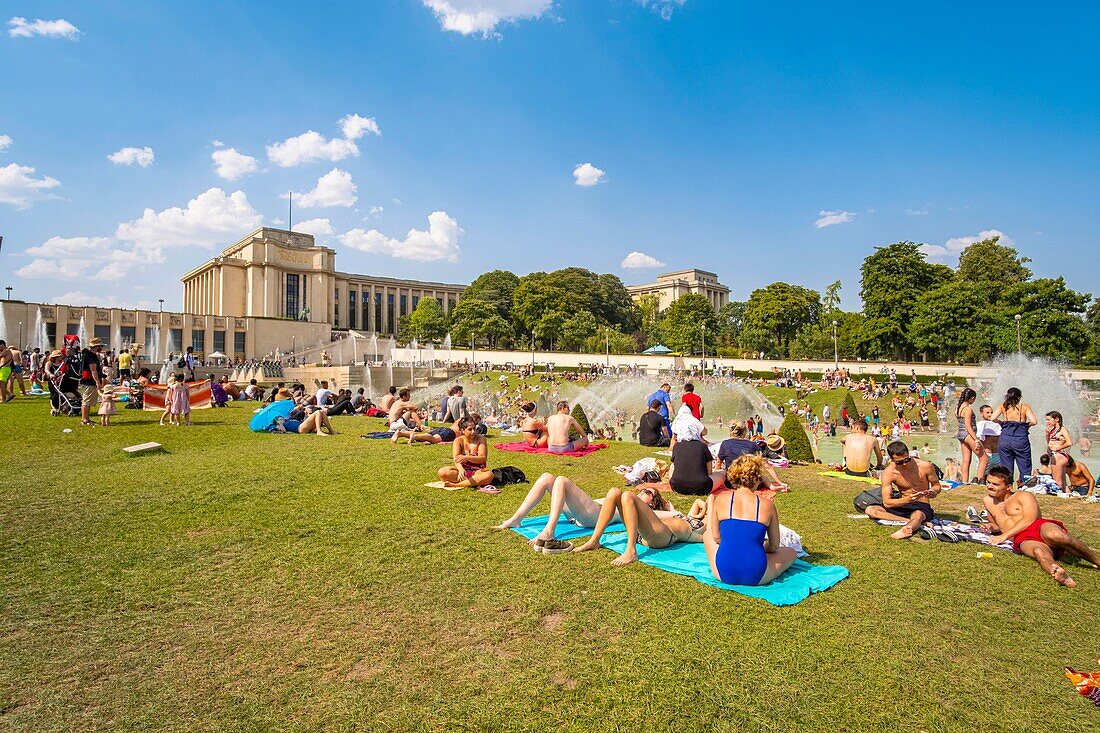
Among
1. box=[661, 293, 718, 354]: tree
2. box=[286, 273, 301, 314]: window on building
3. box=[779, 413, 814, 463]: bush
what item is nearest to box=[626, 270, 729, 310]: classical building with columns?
box=[661, 293, 718, 354]: tree

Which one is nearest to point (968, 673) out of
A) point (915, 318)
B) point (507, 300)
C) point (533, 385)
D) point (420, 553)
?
point (420, 553)

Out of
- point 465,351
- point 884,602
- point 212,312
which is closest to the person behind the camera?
point 884,602

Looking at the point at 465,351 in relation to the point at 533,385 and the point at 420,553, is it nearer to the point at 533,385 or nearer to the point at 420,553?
the point at 533,385

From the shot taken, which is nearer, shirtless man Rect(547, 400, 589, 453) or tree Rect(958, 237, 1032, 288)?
shirtless man Rect(547, 400, 589, 453)

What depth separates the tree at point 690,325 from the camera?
273 ft

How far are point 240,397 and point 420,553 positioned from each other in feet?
78.7

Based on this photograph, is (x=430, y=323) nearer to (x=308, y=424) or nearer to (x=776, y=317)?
(x=776, y=317)

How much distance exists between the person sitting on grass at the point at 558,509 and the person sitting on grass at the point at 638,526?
25 cm

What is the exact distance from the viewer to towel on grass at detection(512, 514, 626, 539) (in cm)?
655

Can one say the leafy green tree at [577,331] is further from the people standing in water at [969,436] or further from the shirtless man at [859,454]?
the shirtless man at [859,454]

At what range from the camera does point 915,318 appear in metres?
56.3

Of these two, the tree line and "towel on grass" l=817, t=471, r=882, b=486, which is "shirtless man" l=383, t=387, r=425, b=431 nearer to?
"towel on grass" l=817, t=471, r=882, b=486

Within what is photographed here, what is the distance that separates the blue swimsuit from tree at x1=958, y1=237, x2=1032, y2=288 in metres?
70.9

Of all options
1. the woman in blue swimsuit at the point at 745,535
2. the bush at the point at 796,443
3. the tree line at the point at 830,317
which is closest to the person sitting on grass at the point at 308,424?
the bush at the point at 796,443
